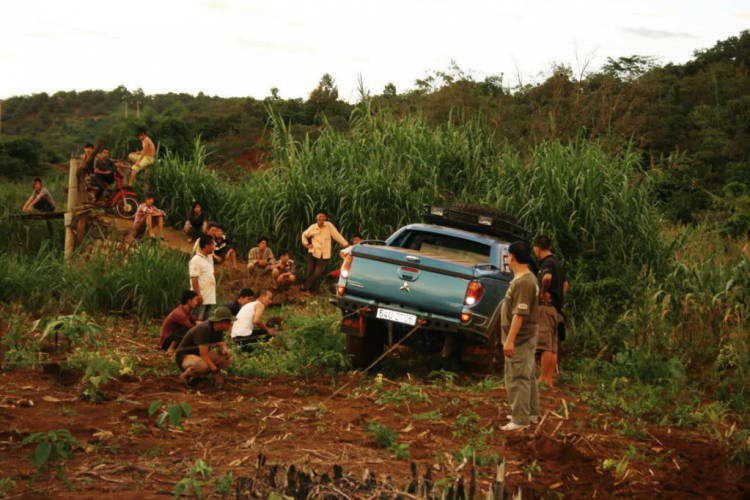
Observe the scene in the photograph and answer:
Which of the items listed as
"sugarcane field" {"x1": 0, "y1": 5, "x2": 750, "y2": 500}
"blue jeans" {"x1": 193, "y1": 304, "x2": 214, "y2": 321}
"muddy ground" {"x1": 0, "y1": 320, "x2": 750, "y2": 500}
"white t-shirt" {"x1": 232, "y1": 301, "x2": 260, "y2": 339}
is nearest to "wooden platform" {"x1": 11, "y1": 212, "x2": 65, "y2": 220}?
"sugarcane field" {"x1": 0, "y1": 5, "x2": 750, "y2": 500}

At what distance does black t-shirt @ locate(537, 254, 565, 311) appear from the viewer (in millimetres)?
9289

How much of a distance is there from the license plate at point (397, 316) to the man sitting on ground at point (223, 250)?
7043 millimetres

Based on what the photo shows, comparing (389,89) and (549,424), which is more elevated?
(389,89)

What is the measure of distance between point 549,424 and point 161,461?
3.27 meters

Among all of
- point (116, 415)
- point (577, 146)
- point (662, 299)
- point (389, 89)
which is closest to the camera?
point (116, 415)

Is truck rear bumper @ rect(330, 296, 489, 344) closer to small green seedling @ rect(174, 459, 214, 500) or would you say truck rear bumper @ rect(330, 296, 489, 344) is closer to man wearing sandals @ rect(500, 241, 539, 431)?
man wearing sandals @ rect(500, 241, 539, 431)

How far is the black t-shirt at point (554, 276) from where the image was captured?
9289mm

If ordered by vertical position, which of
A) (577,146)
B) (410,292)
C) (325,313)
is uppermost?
(577,146)

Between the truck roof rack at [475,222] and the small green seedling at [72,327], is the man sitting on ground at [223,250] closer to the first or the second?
the truck roof rack at [475,222]

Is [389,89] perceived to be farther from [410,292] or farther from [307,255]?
[410,292]

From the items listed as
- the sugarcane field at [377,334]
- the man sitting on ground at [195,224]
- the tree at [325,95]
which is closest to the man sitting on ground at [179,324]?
the sugarcane field at [377,334]

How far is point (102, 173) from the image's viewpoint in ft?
57.6

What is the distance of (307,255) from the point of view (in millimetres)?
16297

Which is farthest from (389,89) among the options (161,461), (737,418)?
(161,461)
